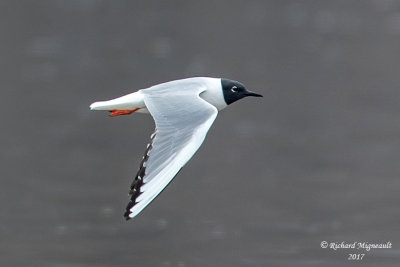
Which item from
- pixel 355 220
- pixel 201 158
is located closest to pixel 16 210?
pixel 201 158

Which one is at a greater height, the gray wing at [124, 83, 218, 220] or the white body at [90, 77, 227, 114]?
the white body at [90, 77, 227, 114]

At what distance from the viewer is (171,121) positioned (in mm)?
6191

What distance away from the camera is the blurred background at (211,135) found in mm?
9211

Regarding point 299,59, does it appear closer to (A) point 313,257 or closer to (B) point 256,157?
(B) point 256,157

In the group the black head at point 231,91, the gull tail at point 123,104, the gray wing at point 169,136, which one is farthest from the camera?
the black head at point 231,91

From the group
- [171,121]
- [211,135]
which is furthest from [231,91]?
[211,135]

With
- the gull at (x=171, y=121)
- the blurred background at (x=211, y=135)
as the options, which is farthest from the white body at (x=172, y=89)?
the blurred background at (x=211, y=135)

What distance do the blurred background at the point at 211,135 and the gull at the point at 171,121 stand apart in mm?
2182

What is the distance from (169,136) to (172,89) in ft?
1.99

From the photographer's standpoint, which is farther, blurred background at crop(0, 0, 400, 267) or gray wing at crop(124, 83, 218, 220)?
blurred background at crop(0, 0, 400, 267)

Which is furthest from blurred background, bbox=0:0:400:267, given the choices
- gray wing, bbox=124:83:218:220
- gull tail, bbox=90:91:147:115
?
gray wing, bbox=124:83:218:220

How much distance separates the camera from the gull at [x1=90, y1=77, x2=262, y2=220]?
5668mm

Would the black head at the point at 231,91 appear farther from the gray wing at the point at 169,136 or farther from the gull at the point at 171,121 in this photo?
the gray wing at the point at 169,136

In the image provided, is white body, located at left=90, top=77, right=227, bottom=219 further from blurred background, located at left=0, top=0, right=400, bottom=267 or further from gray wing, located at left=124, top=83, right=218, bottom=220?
blurred background, located at left=0, top=0, right=400, bottom=267
